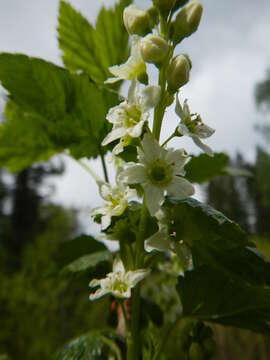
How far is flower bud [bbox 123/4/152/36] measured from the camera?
50 cm

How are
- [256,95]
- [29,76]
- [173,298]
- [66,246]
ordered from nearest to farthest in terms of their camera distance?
[29,76]
[66,246]
[173,298]
[256,95]

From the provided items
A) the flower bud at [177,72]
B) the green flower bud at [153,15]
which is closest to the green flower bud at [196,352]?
the flower bud at [177,72]

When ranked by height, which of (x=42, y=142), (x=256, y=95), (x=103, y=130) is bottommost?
(x=103, y=130)

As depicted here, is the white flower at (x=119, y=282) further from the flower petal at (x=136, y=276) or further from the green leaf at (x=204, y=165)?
the green leaf at (x=204, y=165)

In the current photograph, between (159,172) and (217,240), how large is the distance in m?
0.11

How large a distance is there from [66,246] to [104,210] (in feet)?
0.90

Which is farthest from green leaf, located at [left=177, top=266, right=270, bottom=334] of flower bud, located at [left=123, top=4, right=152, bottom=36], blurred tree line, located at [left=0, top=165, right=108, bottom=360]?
blurred tree line, located at [left=0, top=165, right=108, bottom=360]

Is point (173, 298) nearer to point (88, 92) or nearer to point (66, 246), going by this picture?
point (66, 246)

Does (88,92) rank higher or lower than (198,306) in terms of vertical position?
higher

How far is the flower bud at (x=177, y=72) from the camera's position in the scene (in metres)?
0.45

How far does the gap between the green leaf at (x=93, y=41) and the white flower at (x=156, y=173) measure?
396mm

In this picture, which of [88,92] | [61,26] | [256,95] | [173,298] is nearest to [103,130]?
[88,92]

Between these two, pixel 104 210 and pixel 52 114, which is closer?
pixel 104 210

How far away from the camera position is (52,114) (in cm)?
64
